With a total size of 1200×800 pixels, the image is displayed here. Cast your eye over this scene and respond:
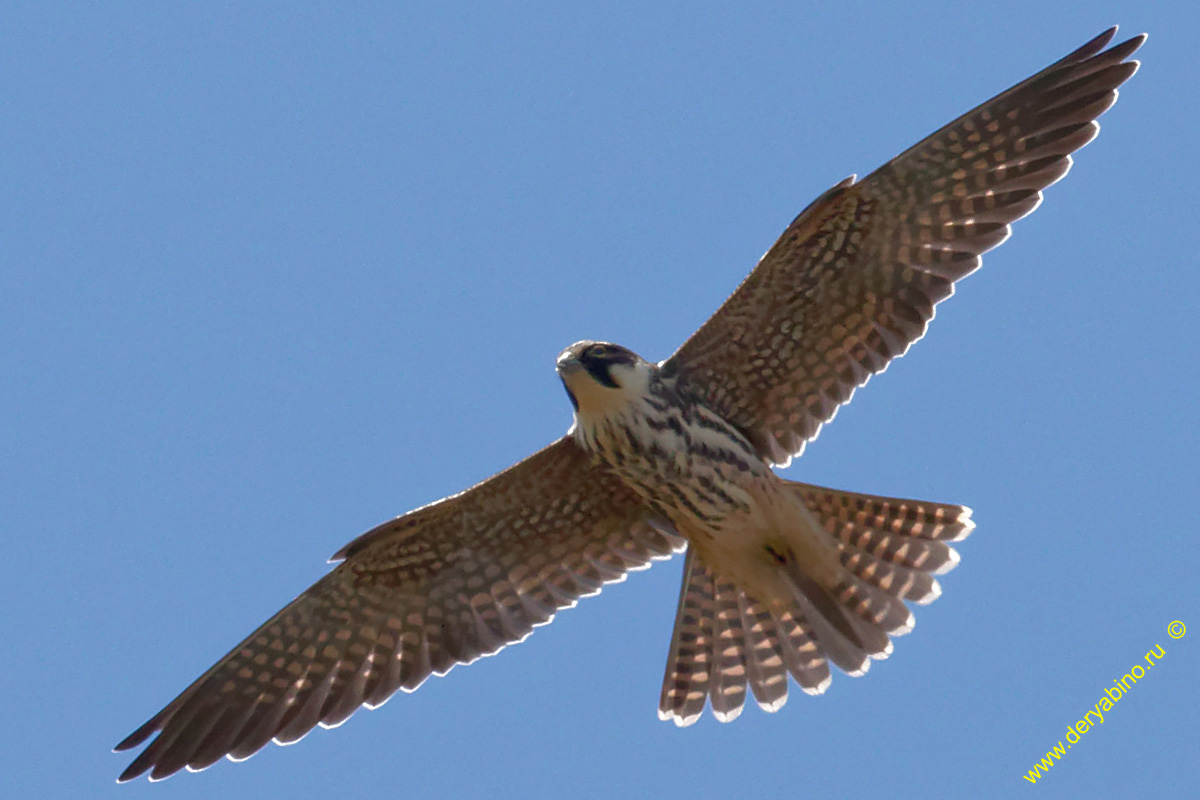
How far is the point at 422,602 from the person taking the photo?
9.50m

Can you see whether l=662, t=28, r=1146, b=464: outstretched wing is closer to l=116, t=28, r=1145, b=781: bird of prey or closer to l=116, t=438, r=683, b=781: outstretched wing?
→ l=116, t=28, r=1145, b=781: bird of prey

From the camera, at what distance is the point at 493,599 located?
31.2 ft

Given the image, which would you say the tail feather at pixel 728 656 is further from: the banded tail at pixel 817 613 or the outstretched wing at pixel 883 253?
the outstretched wing at pixel 883 253

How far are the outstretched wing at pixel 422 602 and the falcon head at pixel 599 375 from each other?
744 mm

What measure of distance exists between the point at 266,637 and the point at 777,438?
3.34 meters

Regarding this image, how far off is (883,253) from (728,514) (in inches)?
68.7

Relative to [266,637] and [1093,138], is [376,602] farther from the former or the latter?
[1093,138]

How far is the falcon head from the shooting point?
8.45 meters

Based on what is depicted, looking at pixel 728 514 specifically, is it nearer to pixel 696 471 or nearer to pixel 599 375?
pixel 696 471

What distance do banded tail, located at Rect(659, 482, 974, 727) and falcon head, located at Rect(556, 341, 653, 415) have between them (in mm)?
1180

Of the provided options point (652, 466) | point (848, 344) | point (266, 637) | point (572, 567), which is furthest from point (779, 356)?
point (266, 637)

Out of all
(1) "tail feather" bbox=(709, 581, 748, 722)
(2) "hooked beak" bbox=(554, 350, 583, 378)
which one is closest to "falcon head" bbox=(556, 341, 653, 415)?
(2) "hooked beak" bbox=(554, 350, 583, 378)

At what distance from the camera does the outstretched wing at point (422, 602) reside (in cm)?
925

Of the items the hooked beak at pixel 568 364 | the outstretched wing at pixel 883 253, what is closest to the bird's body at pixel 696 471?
the hooked beak at pixel 568 364
